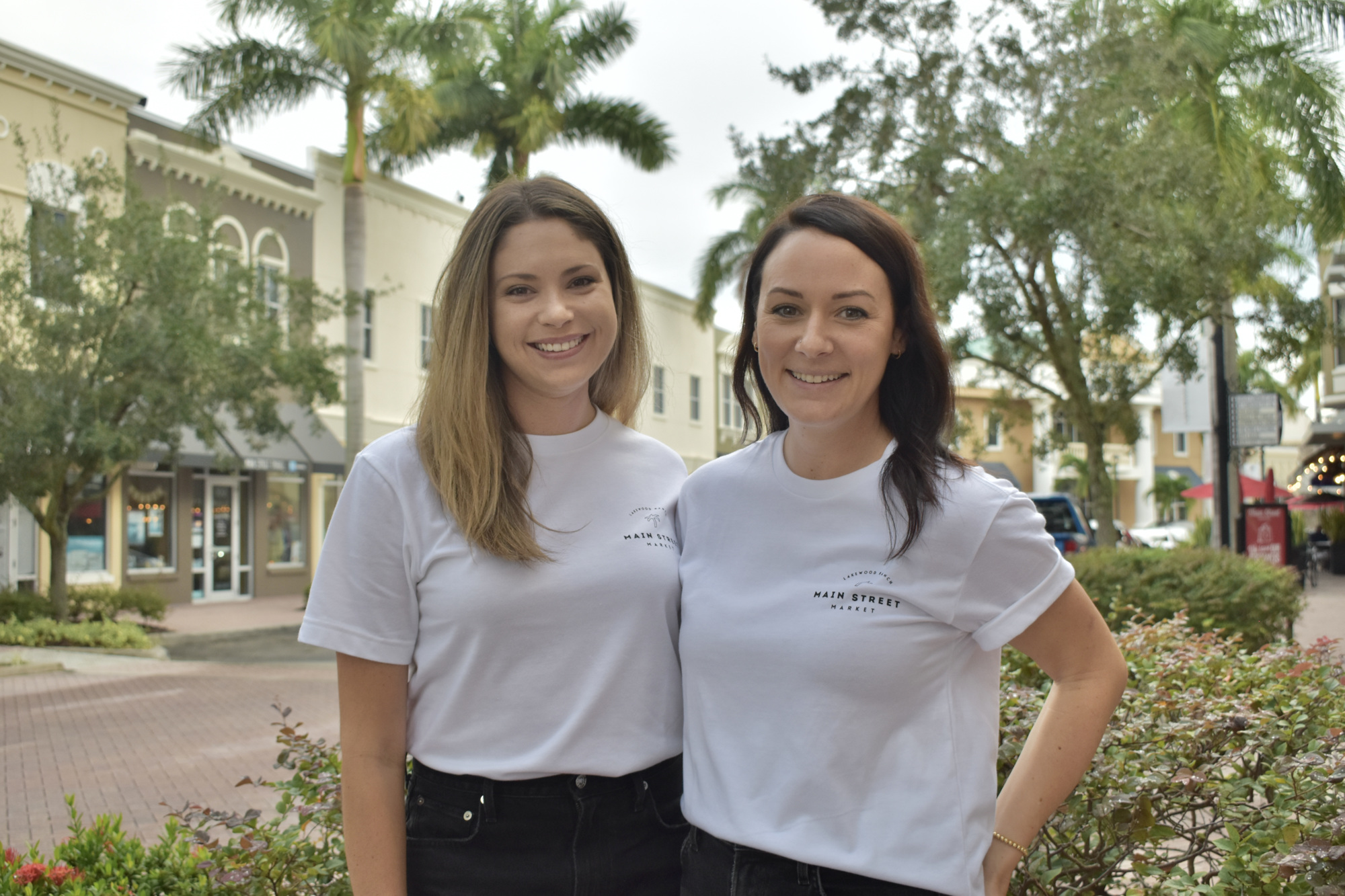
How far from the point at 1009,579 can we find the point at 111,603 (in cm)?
1741

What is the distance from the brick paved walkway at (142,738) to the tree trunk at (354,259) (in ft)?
20.4

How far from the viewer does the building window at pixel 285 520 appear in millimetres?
23359

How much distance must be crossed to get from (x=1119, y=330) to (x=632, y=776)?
446 inches

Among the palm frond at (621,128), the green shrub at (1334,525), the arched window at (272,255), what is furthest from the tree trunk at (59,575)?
the green shrub at (1334,525)

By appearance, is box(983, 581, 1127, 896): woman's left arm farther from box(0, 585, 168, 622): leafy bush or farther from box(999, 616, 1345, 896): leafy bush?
box(0, 585, 168, 622): leafy bush

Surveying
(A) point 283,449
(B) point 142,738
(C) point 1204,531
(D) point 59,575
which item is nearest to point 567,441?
(B) point 142,738

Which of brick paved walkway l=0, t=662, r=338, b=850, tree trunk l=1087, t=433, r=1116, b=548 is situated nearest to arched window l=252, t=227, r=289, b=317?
brick paved walkway l=0, t=662, r=338, b=850

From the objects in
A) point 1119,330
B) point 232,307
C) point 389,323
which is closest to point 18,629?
point 232,307

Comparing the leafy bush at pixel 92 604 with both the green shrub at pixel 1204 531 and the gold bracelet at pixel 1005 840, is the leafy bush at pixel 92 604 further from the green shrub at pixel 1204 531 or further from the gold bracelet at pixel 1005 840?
the green shrub at pixel 1204 531

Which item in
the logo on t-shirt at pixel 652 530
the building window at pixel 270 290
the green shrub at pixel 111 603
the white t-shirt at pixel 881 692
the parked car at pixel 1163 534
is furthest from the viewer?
the parked car at pixel 1163 534

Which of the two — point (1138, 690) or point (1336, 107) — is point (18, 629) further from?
point (1336, 107)

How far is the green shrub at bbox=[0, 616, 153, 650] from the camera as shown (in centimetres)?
1420

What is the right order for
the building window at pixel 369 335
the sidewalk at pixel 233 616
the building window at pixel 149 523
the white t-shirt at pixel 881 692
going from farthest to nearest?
the building window at pixel 369 335 < the building window at pixel 149 523 < the sidewalk at pixel 233 616 < the white t-shirt at pixel 881 692

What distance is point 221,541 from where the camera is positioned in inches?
877
